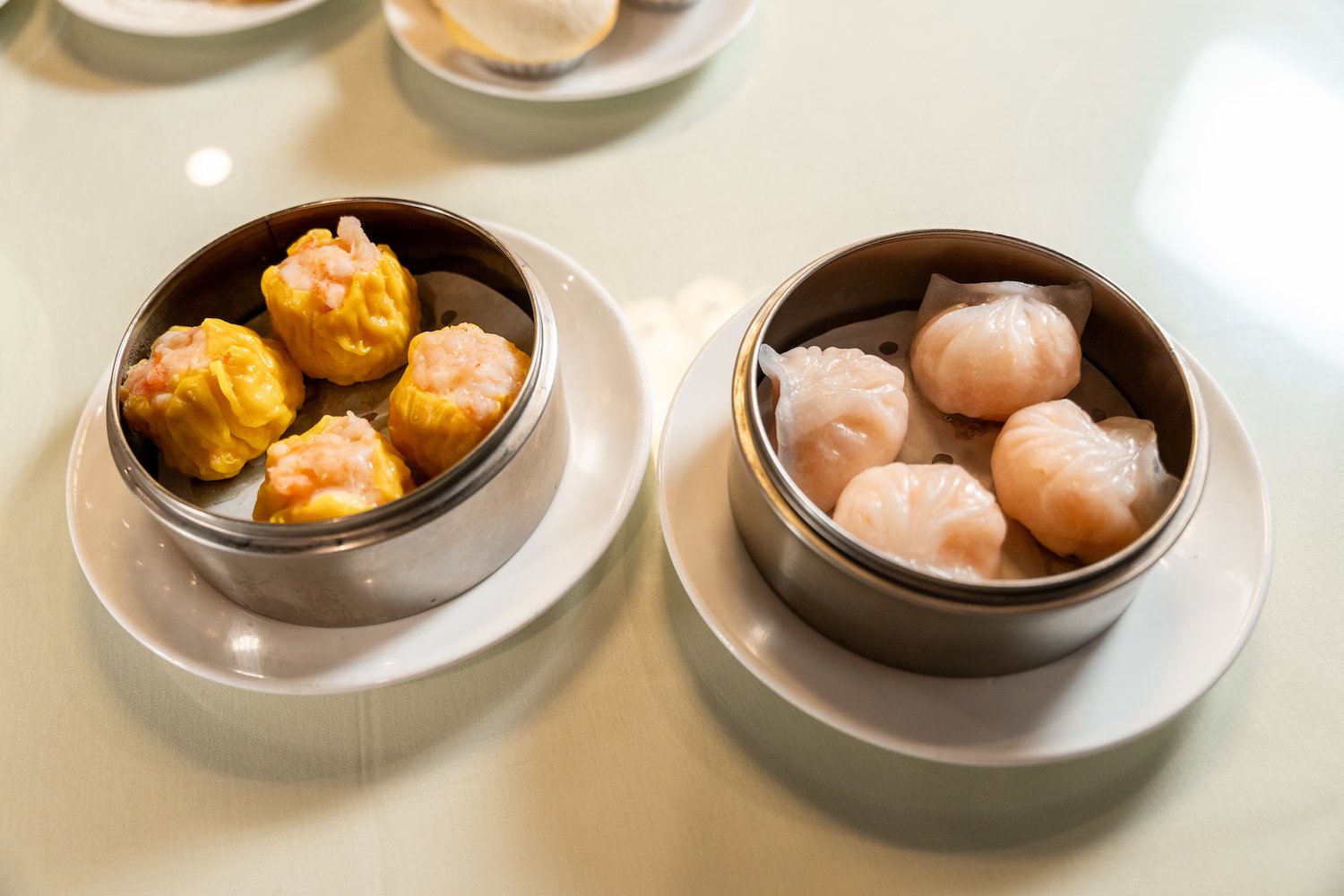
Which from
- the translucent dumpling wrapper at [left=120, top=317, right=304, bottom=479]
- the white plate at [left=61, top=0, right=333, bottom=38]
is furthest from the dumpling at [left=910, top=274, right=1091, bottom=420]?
the white plate at [left=61, top=0, right=333, bottom=38]

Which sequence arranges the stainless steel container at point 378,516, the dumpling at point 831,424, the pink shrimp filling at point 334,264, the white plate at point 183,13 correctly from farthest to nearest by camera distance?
the white plate at point 183,13, the pink shrimp filling at point 334,264, the dumpling at point 831,424, the stainless steel container at point 378,516

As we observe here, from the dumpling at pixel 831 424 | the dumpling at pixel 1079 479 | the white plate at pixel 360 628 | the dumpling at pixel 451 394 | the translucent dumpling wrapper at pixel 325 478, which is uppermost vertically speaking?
the dumpling at pixel 1079 479

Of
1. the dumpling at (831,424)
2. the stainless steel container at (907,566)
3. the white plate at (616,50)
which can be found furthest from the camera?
the white plate at (616,50)

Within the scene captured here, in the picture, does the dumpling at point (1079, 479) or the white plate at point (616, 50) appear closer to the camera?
the dumpling at point (1079, 479)

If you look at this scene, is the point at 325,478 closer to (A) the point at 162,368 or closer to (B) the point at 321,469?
(B) the point at 321,469

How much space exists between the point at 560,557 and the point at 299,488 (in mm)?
353

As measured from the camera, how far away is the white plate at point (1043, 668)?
3.67 ft

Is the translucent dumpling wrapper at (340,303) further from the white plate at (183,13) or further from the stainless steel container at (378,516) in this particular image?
the white plate at (183,13)

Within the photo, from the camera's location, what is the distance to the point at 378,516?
1161 mm

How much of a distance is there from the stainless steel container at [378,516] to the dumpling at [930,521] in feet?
1.42

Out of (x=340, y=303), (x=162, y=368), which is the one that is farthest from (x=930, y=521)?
(x=162, y=368)

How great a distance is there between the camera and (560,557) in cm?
132

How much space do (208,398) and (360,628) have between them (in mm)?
395

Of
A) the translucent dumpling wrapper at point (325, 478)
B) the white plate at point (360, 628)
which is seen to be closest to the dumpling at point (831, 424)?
the white plate at point (360, 628)
